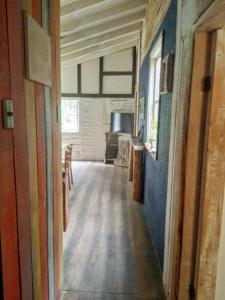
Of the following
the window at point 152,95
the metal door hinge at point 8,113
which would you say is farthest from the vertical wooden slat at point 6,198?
the window at point 152,95

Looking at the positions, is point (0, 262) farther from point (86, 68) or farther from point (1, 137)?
point (86, 68)

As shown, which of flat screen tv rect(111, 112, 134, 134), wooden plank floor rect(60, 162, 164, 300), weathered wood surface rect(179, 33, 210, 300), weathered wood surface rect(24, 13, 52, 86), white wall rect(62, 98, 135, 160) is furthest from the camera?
white wall rect(62, 98, 135, 160)

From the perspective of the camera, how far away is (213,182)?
1479 millimetres

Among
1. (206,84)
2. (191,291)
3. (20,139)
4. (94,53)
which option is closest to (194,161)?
Result: (206,84)

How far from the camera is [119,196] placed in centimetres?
428

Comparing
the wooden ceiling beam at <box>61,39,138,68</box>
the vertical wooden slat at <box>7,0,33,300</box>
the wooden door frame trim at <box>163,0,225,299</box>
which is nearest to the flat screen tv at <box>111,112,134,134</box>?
the wooden ceiling beam at <box>61,39,138,68</box>

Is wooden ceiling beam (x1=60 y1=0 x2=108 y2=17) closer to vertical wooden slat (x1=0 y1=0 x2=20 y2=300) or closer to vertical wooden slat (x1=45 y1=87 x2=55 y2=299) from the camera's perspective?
vertical wooden slat (x1=45 y1=87 x2=55 y2=299)

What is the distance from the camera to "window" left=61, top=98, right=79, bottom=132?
298 inches

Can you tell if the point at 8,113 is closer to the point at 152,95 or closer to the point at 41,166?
the point at 41,166

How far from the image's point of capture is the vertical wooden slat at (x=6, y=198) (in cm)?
95

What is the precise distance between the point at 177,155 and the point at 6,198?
1121 mm

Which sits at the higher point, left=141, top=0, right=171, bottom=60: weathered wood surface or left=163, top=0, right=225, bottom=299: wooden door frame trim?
left=141, top=0, right=171, bottom=60: weathered wood surface

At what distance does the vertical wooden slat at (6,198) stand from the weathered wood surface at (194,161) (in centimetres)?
104

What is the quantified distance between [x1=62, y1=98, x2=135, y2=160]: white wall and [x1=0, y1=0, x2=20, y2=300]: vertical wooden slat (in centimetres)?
652
